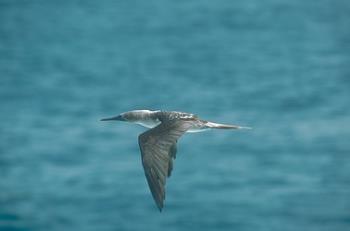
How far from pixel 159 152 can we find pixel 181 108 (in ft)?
118

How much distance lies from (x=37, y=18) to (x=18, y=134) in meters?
28.8

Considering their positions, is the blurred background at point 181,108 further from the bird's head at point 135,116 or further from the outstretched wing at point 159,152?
the outstretched wing at point 159,152

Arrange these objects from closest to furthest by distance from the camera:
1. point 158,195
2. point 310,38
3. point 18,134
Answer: point 158,195, point 18,134, point 310,38

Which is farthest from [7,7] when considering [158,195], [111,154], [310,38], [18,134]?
[158,195]

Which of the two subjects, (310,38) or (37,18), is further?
(37,18)

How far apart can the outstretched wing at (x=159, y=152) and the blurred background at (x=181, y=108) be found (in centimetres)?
2686

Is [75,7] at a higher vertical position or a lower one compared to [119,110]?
higher

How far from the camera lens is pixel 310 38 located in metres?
73.1

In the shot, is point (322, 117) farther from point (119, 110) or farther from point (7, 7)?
point (7, 7)

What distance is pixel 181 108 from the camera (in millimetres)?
52906

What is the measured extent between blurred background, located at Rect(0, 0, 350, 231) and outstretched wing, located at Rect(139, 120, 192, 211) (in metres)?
26.9

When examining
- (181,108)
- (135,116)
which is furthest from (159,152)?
(181,108)

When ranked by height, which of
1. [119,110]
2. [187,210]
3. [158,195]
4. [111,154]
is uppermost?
[119,110]

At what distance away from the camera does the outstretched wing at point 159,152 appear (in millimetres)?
Result: 16578
